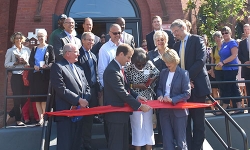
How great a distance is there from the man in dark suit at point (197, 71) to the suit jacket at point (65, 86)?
166 cm

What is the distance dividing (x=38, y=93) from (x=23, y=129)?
77 centimetres

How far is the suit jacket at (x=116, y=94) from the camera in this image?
410 cm

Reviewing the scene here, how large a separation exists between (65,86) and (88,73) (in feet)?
2.51

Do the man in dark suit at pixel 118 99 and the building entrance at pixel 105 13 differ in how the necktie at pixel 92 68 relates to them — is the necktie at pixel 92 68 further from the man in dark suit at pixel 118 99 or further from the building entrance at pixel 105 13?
the building entrance at pixel 105 13

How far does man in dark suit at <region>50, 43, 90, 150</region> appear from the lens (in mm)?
4145

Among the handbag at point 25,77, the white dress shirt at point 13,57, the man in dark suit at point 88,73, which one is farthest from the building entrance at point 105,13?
the man in dark suit at point 88,73

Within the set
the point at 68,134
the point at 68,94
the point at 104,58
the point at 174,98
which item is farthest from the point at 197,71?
the point at 68,134

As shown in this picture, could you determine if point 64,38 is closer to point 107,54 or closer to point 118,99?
point 107,54

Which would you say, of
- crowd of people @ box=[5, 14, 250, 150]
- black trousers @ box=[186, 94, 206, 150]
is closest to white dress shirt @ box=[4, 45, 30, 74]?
crowd of people @ box=[5, 14, 250, 150]

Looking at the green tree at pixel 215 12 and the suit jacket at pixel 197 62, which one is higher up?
the green tree at pixel 215 12

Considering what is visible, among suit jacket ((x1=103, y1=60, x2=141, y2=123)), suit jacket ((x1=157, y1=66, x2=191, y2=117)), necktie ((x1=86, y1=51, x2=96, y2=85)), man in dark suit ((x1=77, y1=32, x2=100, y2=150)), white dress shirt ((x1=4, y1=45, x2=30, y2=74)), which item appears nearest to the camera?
suit jacket ((x1=103, y1=60, x2=141, y2=123))

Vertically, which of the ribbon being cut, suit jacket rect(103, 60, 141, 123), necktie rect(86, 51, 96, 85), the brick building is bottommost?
the ribbon being cut

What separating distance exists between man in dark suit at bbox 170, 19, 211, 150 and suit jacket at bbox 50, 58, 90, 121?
166cm

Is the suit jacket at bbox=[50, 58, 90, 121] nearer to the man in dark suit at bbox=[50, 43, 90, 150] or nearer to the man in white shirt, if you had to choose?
the man in dark suit at bbox=[50, 43, 90, 150]
